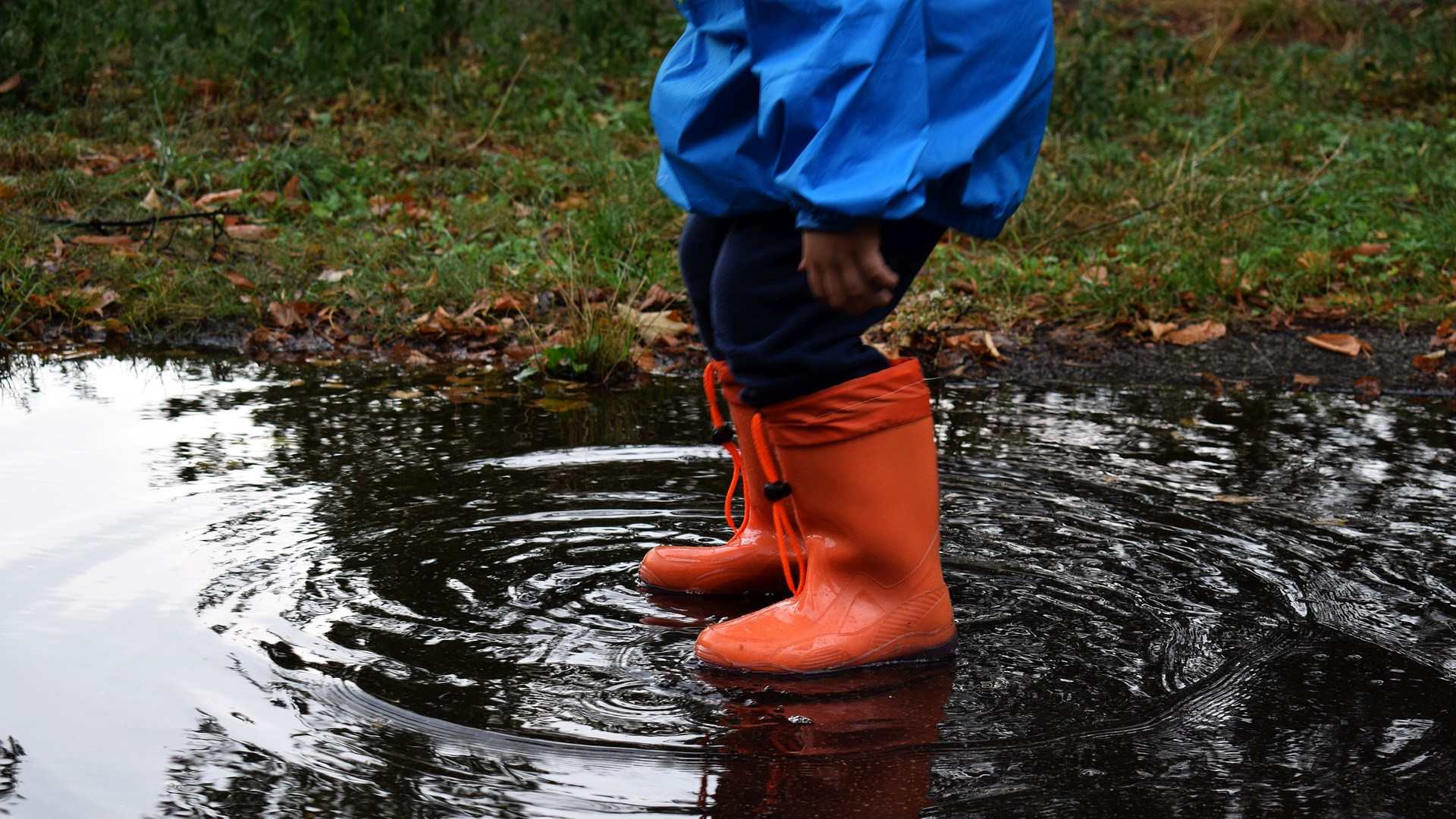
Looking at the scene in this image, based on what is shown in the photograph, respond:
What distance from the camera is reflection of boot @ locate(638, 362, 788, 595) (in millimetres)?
2246

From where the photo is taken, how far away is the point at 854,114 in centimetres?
170

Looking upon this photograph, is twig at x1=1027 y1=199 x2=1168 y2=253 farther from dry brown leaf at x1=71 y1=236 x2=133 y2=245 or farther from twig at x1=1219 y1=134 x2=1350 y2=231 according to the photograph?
dry brown leaf at x1=71 y1=236 x2=133 y2=245

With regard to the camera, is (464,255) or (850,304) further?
(464,255)

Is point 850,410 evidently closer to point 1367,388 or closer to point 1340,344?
point 1367,388

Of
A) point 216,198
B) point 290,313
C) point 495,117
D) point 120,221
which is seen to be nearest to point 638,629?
point 290,313

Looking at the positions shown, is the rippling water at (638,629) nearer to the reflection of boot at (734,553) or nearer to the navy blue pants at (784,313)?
the reflection of boot at (734,553)

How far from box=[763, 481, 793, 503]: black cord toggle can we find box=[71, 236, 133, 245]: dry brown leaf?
3.56 m

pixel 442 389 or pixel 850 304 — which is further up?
pixel 850 304

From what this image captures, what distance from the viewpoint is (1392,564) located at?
2.30 meters

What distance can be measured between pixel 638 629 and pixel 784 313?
1.74 feet

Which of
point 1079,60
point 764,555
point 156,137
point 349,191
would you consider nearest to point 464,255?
point 349,191

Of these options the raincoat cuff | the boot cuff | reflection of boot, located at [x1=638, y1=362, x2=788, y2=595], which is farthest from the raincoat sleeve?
reflection of boot, located at [x1=638, y1=362, x2=788, y2=595]

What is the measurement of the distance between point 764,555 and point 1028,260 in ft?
8.96

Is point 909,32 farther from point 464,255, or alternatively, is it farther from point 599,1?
point 599,1
